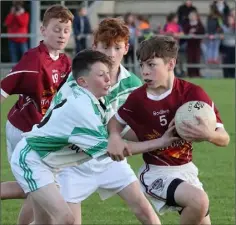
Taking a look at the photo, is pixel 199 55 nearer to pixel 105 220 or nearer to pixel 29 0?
pixel 29 0

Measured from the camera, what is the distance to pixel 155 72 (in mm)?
6949

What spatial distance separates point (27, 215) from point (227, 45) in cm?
1765

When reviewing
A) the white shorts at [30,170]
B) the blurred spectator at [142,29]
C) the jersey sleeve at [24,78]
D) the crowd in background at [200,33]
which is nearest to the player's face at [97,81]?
the white shorts at [30,170]

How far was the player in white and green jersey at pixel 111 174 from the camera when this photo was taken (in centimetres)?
748

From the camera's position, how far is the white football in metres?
6.65

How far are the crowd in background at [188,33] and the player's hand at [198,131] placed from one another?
17612 mm

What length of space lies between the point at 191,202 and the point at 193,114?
70cm

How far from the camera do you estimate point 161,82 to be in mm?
6992

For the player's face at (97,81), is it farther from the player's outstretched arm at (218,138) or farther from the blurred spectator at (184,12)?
the blurred spectator at (184,12)

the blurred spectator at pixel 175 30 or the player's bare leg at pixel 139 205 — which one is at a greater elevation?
the player's bare leg at pixel 139 205

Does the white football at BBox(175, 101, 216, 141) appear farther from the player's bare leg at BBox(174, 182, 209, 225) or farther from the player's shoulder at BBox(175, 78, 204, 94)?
the player's bare leg at BBox(174, 182, 209, 225)

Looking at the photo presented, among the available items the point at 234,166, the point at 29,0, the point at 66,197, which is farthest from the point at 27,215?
the point at 29,0

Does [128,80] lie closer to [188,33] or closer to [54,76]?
[54,76]

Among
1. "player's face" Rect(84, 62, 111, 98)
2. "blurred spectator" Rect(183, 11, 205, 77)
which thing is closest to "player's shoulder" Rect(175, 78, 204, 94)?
"player's face" Rect(84, 62, 111, 98)
